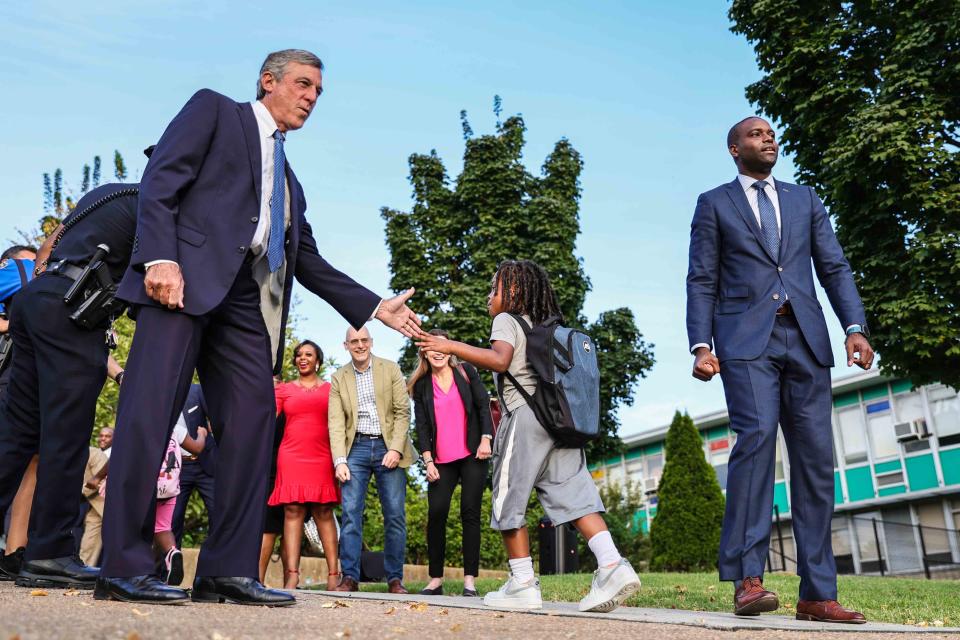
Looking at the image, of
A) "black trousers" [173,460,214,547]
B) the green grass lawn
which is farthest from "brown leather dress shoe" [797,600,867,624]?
"black trousers" [173,460,214,547]

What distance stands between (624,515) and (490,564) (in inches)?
331

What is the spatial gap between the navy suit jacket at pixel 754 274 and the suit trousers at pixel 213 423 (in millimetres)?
2369

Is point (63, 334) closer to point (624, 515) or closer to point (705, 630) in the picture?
point (705, 630)

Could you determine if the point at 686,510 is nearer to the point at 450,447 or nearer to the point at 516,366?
the point at 450,447

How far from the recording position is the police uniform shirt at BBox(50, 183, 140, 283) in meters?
4.77

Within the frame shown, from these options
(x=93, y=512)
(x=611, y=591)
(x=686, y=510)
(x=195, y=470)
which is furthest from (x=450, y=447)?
(x=686, y=510)

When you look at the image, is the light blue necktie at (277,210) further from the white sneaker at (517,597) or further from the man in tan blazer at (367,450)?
the man in tan blazer at (367,450)

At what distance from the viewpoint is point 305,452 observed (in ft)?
28.1

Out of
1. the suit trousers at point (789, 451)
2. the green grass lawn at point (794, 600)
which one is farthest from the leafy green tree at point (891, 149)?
the suit trousers at point (789, 451)

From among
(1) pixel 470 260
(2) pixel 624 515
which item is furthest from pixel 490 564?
(1) pixel 470 260

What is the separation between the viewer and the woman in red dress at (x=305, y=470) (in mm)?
8383

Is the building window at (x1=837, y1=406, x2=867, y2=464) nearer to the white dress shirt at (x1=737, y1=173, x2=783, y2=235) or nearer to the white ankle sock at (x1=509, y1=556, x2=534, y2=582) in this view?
the white dress shirt at (x1=737, y1=173, x2=783, y2=235)

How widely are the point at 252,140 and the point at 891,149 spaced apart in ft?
39.5

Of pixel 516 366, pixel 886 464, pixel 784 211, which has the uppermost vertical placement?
pixel 886 464
